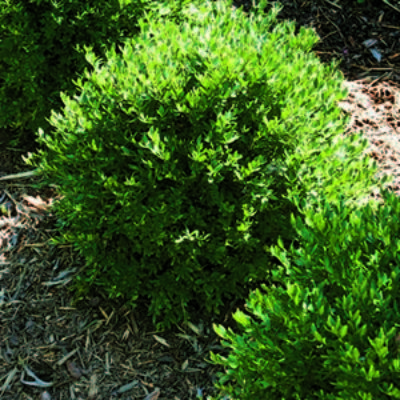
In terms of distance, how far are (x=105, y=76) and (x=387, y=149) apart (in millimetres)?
2267

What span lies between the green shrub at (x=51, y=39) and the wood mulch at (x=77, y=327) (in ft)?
2.25

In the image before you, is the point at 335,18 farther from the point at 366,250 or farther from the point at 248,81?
the point at 366,250

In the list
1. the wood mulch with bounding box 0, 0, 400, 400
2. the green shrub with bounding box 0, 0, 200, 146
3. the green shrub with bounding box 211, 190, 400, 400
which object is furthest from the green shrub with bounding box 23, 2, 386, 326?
the green shrub with bounding box 0, 0, 200, 146

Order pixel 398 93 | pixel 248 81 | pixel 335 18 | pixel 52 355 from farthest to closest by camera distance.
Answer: pixel 335 18 < pixel 398 93 < pixel 52 355 < pixel 248 81

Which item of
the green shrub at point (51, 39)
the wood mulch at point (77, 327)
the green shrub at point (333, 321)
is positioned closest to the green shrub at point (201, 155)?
the wood mulch at point (77, 327)

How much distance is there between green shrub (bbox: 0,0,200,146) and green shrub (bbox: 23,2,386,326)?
0.78m

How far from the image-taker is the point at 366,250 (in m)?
2.20

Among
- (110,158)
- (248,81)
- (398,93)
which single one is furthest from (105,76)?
(398,93)

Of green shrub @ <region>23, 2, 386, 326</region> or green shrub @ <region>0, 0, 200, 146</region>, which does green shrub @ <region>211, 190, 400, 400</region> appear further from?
green shrub @ <region>0, 0, 200, 146</region>

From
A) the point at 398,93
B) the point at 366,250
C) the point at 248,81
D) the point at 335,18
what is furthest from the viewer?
the point at 335,18

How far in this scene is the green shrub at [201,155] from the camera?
9.50 ft

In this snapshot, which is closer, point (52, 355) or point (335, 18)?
point (52, 355)

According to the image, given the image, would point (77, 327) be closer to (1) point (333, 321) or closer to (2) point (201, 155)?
(2) point (201, 155)

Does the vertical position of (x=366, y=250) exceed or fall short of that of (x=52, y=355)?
it exceeds it
